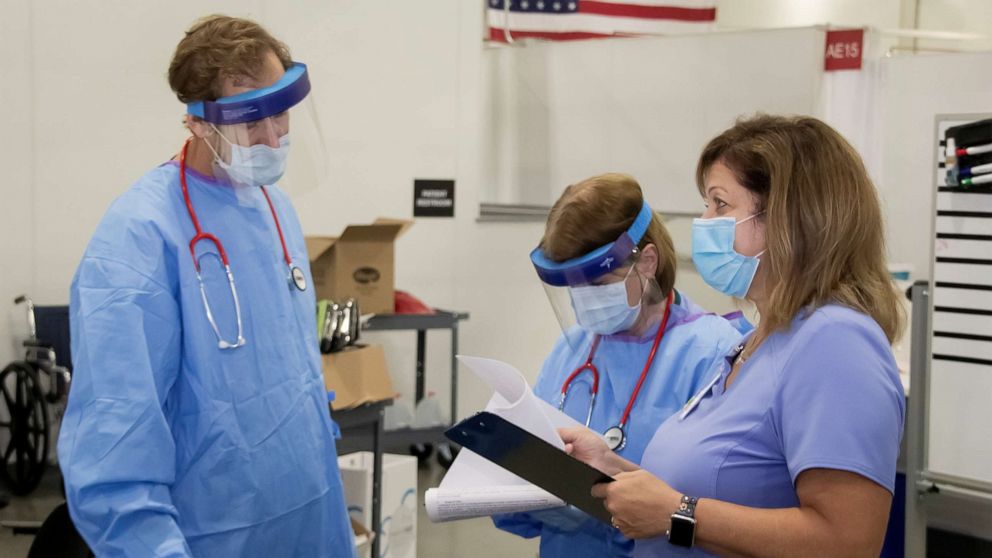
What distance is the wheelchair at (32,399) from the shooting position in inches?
175

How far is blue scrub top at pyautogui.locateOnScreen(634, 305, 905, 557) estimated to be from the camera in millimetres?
1282

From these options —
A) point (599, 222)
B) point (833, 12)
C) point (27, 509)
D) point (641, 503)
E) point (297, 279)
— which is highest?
point (833, 12)

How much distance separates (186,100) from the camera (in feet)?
6.20

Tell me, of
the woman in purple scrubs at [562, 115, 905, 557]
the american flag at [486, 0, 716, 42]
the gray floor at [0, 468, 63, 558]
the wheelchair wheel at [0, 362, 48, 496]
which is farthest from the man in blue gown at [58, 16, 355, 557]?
the american flag at [486, 0, 716, 42]

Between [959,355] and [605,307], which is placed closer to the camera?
[605,307]

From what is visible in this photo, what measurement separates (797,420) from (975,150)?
2.49m


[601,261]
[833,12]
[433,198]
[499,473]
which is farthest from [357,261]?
[833,12]

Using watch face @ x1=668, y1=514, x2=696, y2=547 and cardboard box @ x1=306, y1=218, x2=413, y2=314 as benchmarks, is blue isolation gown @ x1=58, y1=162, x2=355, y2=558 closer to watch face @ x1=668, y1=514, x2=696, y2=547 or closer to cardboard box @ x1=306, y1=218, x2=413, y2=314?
watch face @ x1=668, y1=514, x2=696, y2=547

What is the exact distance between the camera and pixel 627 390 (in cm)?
190

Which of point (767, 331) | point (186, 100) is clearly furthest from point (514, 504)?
point (186, 100)

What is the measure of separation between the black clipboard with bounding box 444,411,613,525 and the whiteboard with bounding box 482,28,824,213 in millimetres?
3407

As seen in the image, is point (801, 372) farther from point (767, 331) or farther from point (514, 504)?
point (514, 504)

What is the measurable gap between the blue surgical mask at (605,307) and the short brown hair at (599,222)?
72mm

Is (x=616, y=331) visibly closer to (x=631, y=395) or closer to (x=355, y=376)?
(x=631, y=395)
